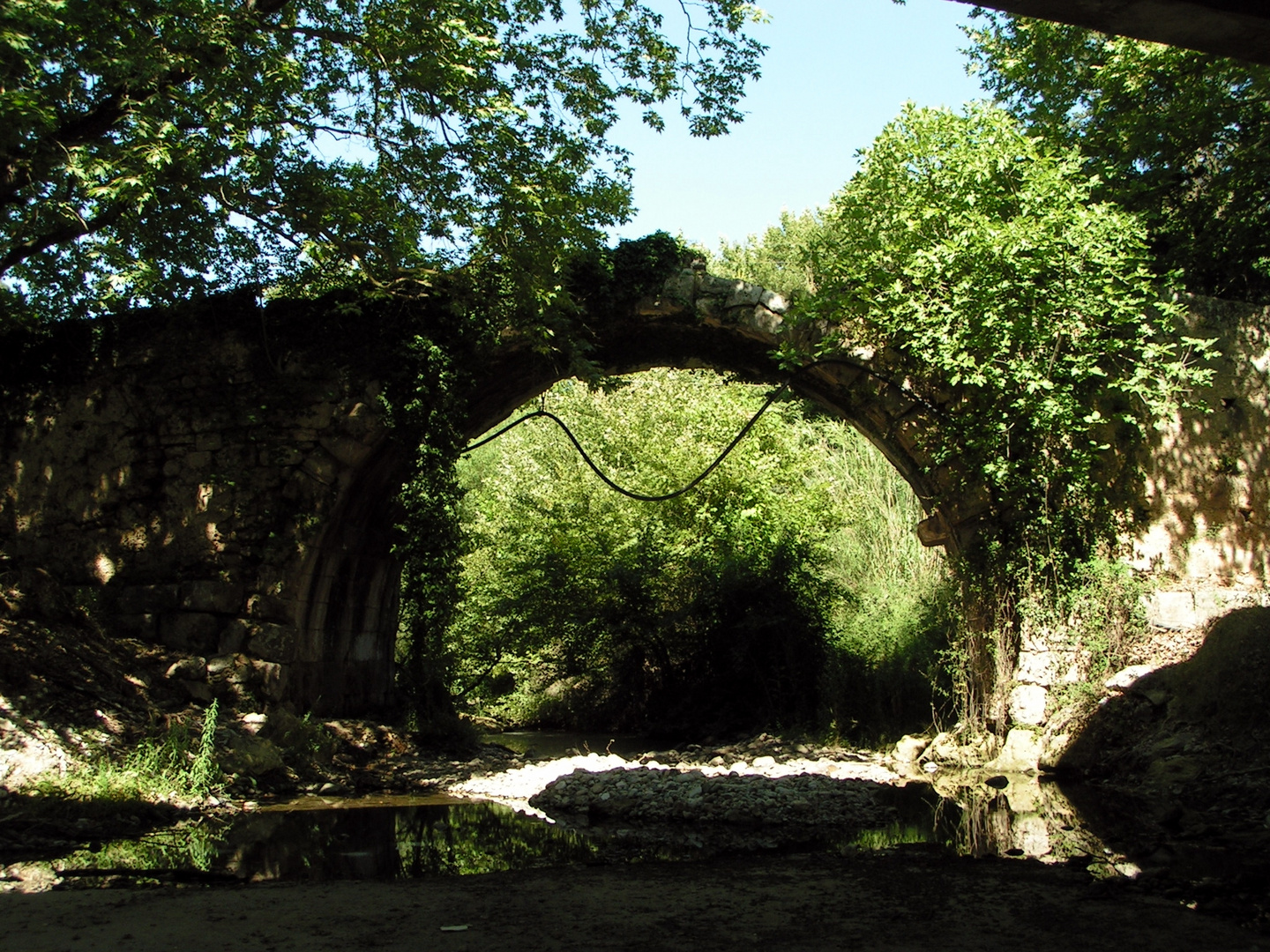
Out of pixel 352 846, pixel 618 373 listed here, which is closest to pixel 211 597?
pixel 352 846

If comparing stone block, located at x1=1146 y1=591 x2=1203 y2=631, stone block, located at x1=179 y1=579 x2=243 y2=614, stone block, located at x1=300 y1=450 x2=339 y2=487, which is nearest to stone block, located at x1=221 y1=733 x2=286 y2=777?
stone block, located at x1=179 y1=579 x2=243 y2=614

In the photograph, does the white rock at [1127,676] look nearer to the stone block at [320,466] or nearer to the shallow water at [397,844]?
the shallow water at [397,844]

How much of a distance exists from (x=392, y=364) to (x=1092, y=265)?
20.0ft

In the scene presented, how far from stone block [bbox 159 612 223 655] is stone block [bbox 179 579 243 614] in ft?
0.25

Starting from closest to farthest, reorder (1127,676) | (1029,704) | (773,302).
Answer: (1127,676)
(1029,704)
(773,302)

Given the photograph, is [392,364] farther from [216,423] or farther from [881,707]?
[881,707]

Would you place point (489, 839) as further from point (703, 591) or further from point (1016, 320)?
point (703, 591)

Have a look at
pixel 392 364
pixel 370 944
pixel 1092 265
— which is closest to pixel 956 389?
pixel 1092 265

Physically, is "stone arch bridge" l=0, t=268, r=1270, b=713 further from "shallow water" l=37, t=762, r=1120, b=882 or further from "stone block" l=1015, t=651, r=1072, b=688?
"shallow water" l=37, t=762, r=1120, b=882

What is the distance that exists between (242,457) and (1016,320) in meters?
6.88

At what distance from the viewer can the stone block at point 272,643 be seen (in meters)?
8.59

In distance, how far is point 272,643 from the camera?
8617 millimetres

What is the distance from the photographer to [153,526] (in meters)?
8.95

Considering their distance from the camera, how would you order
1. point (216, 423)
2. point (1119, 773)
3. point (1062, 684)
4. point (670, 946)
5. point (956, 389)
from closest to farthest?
1. point (670, 946)
2. point (1119, 773)
3. point (1062, 684)
4. point (956, 389)
5. point (216, 423)
